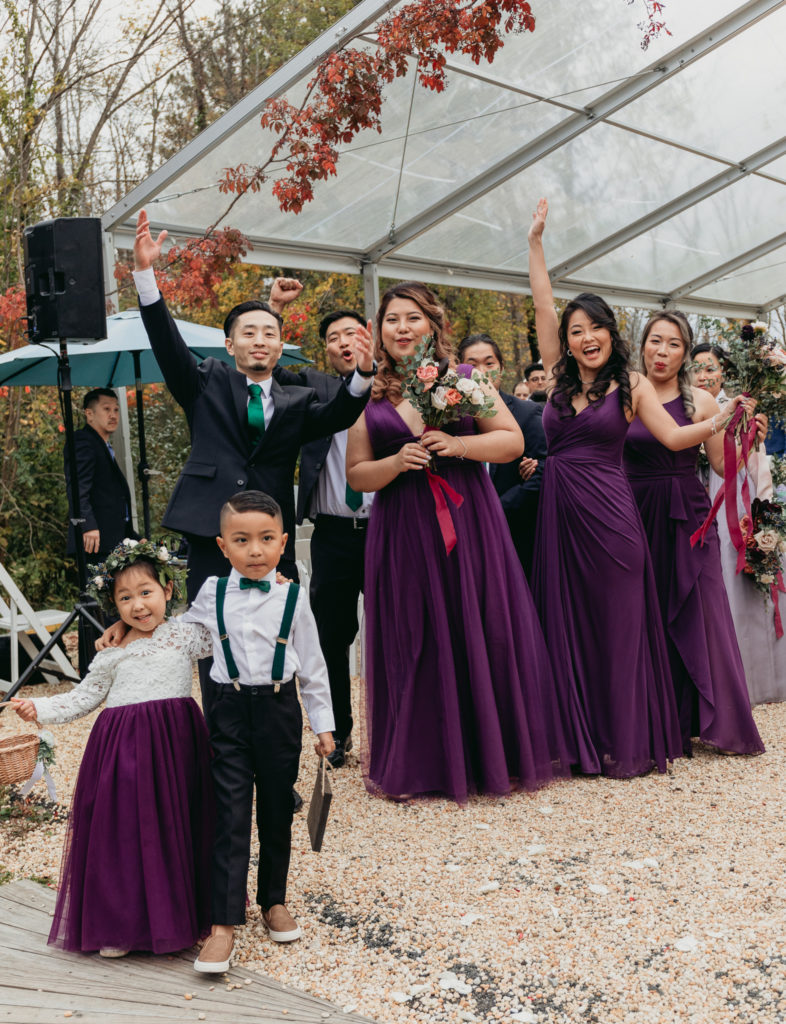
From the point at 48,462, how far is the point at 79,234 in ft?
15.4

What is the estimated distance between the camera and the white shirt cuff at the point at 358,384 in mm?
3684

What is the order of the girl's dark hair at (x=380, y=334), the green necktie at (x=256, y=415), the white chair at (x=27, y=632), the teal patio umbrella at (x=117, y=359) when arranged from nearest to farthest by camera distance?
the green necktie at (x=256, y=415) → the girl's dark hair at (x=380, y=334) → the teal patio umbrella at (x=117, y=359) → the white chair at (x=27, y=632)

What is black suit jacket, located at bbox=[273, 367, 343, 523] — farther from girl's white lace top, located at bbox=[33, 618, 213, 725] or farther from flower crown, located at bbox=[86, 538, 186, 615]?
girl's white lace top, located at bbox=[33, 618, 213, 725]

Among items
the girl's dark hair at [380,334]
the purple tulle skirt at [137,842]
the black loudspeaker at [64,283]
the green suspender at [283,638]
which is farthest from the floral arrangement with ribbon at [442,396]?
the black loudspeaker at [64,283]

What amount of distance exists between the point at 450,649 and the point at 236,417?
1.33 m

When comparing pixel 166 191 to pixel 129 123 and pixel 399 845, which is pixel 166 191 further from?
pixel 129 123

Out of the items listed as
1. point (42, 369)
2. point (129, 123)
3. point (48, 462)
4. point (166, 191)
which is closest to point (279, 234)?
point (166, 191)

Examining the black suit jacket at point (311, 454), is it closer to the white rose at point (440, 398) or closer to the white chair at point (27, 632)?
the white rose at point (440, 398)

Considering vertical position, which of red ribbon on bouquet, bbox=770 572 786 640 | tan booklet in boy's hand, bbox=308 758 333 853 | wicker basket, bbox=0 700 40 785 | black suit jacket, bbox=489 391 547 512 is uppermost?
black suit jacket, bbox=489 391 547 512

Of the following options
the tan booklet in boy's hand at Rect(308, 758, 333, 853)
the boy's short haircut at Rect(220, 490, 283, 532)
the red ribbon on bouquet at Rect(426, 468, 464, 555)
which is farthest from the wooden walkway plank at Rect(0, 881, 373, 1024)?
the red ribbon on bouquet at Rect(426, 468, 464, 555)

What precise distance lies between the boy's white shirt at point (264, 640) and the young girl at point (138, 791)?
0.12m

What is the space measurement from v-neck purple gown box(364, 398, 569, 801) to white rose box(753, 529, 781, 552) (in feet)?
5.95

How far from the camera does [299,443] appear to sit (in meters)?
3.84

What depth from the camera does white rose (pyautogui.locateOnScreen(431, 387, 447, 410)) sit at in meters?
4.03
